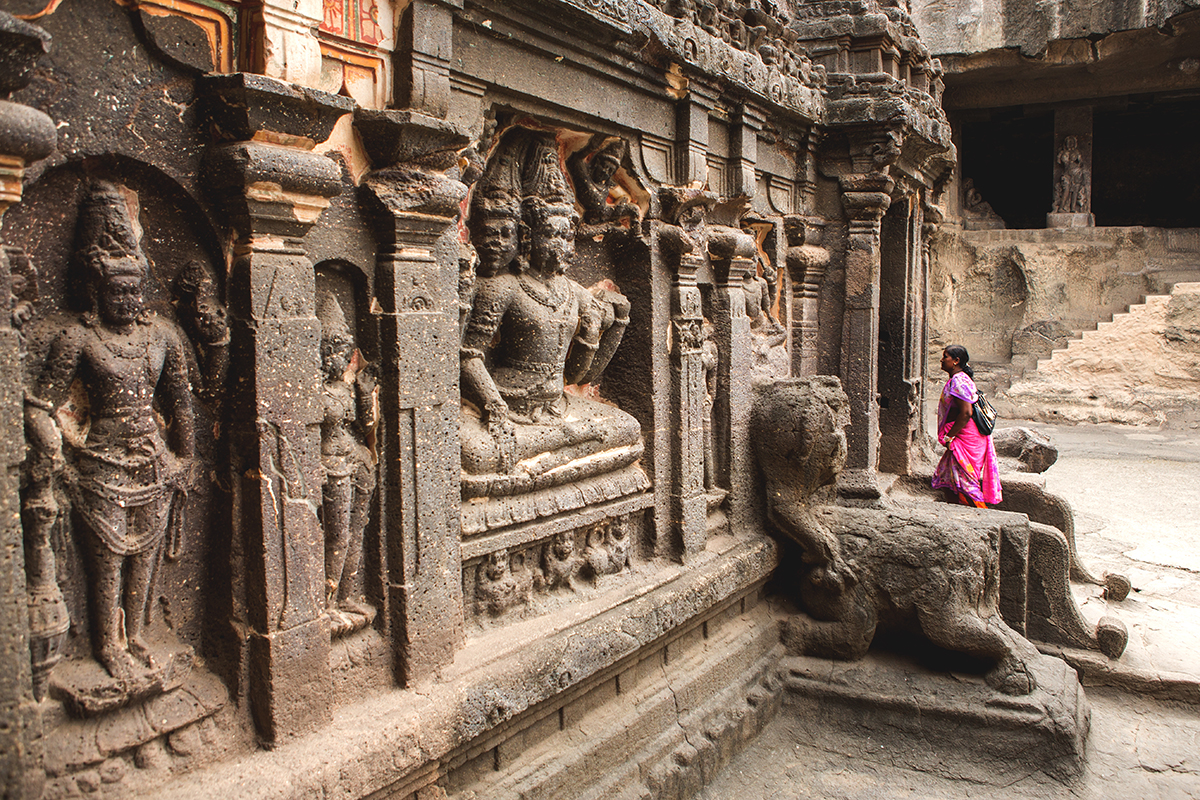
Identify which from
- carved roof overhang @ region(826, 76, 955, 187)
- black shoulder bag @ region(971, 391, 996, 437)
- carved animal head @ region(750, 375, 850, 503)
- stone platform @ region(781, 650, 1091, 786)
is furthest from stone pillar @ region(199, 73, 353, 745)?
black shoulder bag @ region(971, 391, 996, 437)

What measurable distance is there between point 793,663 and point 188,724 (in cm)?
357

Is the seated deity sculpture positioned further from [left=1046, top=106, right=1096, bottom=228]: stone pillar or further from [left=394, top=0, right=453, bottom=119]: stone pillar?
[left=1046, top=106, right=1096, bottom=228]: stone pillar

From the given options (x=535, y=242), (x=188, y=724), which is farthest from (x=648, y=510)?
(x=188, y=724)

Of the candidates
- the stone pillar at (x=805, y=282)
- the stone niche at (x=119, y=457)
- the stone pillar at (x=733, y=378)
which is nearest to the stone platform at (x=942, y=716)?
the stone pillar at (x=733, y=378)

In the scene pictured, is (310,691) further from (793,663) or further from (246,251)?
(793,663)

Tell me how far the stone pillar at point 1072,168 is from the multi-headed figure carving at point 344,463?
53.7 ft


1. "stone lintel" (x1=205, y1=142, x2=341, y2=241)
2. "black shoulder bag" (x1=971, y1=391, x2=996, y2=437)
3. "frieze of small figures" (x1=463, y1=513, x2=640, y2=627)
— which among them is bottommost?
"frieze of small figures" (x1=463, y1=513, x2=640, y2=627)

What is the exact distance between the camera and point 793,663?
501cm

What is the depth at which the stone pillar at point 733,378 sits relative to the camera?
5.16m

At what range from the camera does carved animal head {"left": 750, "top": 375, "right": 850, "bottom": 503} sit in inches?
200

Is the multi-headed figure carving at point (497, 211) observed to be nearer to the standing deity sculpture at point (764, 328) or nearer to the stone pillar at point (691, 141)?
the stone pillar at point (691, 141)

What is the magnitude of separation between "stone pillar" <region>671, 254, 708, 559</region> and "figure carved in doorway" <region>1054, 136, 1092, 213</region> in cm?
1428

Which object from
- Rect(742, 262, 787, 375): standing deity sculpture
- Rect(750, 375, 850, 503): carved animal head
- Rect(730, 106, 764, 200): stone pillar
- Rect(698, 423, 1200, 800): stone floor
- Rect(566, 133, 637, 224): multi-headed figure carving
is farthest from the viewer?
Rect(742, 262, 787, 375): standing deity sculpture

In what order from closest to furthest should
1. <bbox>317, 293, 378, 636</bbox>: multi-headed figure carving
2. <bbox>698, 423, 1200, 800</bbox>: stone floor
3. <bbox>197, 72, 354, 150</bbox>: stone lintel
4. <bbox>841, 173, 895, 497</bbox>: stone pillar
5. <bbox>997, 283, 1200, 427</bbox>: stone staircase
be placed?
<bbox>197, 72, 354, 150</bbox>: stone lintel → <bbox>317, 293, 378, 636</bbox>: multi-headed figure carving → <bbox>698, 423, 1200, 800</bbox>: stone floor → <bbox>841, 173, 895, 497</bbox>: stone pillar → <bbox>997, 283, 1200, 427</bbox>: stone staircase
